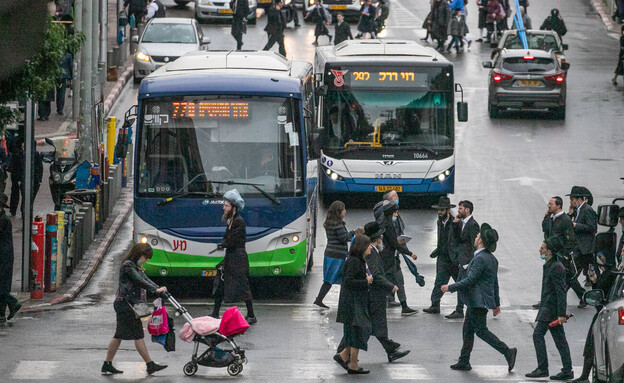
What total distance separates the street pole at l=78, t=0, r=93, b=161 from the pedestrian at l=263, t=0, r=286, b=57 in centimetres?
1365

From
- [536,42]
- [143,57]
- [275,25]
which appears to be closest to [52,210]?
[143,57]

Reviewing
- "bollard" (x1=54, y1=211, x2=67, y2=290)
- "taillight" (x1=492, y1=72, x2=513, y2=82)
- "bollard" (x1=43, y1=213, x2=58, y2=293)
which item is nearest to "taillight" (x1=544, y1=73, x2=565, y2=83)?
"taillight" (x1=492, y1=72, x2=513, y2=82)

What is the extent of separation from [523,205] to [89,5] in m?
10.6

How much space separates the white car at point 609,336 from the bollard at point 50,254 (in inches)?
333

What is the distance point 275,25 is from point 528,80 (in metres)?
10.3

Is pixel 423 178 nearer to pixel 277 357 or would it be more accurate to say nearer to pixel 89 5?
Answer: pixel 89 5

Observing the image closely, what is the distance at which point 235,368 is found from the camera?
11055 mm

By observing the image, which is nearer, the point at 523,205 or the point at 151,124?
the point at 151,124

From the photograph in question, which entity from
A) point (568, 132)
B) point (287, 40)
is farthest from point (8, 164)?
point (287, 40)

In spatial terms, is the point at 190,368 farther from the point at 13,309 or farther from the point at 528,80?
the point at 528,80

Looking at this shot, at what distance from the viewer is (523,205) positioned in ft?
76.2

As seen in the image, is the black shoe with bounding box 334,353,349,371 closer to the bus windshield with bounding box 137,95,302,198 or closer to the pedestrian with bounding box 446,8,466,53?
the bus windshield with bounding box 137,95,302,198

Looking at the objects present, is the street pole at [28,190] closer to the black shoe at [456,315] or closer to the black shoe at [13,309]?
the black shoe at [13,309]

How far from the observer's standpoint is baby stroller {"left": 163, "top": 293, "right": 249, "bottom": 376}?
10992mm
